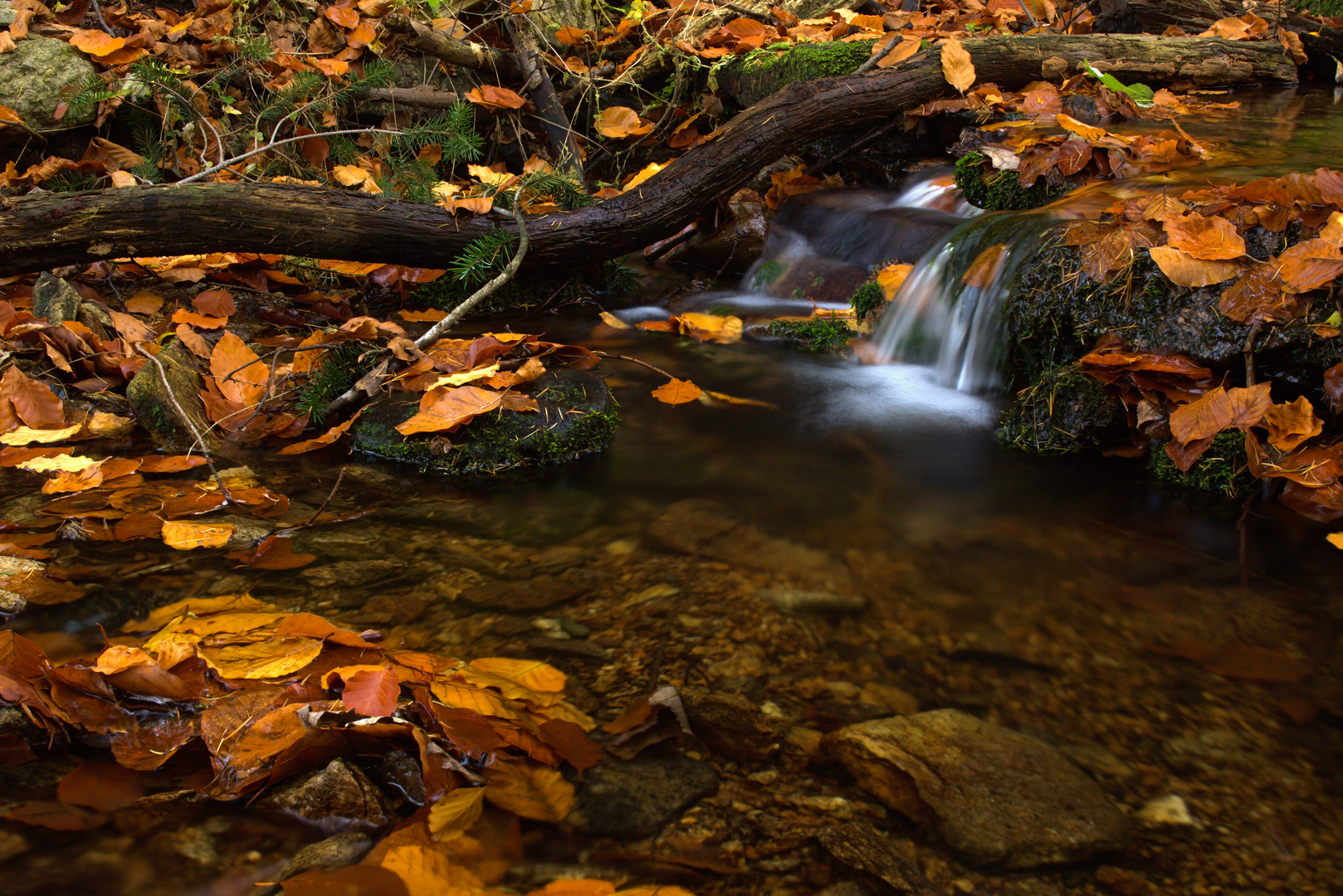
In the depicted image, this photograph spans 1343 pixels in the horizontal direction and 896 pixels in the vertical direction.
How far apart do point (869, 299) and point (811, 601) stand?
2820 millimetres

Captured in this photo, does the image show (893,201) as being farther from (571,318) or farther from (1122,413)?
(1122,413)

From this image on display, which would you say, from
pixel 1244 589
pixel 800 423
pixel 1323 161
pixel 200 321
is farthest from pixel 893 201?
pixel 200 321

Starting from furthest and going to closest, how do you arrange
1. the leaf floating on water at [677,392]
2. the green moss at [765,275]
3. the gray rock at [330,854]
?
the green moss at [765,275] < the leaf floating on water at [677,392] < the gray rock at [330,854]

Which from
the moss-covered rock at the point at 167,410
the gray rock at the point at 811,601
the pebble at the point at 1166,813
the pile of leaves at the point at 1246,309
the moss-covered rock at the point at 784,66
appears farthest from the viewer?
the moss-covered rock at the point at 784,66

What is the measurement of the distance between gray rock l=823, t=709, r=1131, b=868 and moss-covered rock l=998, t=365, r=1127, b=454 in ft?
5.87

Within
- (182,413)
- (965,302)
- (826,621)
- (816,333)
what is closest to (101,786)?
(826,621)

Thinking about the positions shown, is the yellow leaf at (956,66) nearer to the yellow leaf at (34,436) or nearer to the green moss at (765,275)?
the green moss at (765,275)

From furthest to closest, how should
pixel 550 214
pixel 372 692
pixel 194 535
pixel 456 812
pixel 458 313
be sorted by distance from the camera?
pixel 550 214 < pixel 458 313 < pixel 194 535 < pixel 372 692 < pixel 456 812

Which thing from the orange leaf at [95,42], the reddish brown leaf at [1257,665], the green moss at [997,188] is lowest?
the reddish brown leaf at [1257,665]

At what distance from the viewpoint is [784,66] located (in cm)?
597

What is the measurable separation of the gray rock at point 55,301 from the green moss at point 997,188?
4795 millimetres

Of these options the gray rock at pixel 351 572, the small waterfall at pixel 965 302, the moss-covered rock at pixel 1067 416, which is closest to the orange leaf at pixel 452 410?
the gray rock at pixel 351 572

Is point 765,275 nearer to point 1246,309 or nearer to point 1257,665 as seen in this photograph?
point 1246,309

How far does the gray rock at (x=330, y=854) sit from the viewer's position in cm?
126
